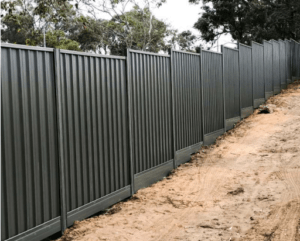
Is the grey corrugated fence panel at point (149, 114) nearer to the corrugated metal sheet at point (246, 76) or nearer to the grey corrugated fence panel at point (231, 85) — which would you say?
the grey corrugated fence panel at point (231, 85)

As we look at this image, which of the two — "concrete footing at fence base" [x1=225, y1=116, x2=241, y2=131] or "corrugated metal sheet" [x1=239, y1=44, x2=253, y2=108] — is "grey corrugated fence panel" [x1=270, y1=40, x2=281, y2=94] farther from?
"concrete footing at fence base" [x1=225, y1=116, x2=241, y2=131]

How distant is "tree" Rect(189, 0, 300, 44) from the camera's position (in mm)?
31000

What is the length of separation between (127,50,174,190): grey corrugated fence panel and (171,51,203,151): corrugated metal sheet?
340 millimetres

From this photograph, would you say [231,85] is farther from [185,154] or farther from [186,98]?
[185,154]

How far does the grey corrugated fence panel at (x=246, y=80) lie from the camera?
42.7 feet

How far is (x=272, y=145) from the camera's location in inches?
388

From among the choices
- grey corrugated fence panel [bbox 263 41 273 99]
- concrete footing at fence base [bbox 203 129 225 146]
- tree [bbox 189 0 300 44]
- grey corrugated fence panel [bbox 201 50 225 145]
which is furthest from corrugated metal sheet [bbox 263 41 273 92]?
tree [bbox 189 0 300 44]

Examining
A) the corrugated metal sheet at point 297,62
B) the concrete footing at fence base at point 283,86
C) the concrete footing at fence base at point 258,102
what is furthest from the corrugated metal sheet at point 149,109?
the corrugated metal sheet at point 297,62

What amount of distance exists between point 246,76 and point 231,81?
1.76 m

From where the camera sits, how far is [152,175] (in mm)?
7398

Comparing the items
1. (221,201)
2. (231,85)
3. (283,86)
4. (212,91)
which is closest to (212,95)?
(212,91)

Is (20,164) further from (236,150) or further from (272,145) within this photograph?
(272,145)

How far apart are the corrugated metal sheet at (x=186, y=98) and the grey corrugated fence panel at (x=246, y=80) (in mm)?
3820

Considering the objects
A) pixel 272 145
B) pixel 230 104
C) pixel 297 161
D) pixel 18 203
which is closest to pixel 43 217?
pixel 18 203
